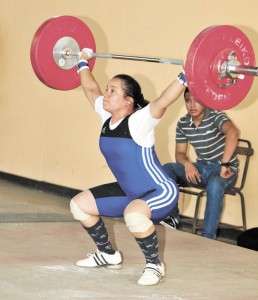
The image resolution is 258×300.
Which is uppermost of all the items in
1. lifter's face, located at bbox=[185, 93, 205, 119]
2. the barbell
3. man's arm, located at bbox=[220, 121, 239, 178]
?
the barbell

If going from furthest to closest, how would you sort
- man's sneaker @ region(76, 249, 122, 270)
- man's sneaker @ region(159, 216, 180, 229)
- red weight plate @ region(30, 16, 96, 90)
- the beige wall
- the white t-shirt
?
the beige wall < man's sneaker @ region(159, 216, 180, 229) < red weight plate @ region(30, 16, 96, 90) < man's sneaker @ region(76, 249, 122, 270) < the white t-shirt

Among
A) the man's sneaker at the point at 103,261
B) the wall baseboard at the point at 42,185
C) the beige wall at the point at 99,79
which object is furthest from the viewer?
the wall baseboard at the point at 42,185

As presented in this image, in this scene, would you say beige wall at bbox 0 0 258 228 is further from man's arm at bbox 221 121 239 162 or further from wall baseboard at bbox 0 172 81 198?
man's arm at bbox 221 121 239 162

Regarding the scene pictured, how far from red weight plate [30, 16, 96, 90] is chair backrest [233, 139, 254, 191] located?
1.55m

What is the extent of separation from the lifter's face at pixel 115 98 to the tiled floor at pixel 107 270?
902 millimetres

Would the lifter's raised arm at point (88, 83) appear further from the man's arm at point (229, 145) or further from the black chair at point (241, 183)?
the black chair at point (241, 183)

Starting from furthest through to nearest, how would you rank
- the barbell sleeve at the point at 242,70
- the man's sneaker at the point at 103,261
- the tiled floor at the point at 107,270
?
the man's sneaker at the point at 103,261 < the tiled floor at the point at 107,270 < the barbell sleeve at the point at 242,70

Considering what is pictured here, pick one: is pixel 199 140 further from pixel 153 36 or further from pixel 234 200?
pixel 153 36

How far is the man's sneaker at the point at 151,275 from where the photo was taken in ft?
13.3

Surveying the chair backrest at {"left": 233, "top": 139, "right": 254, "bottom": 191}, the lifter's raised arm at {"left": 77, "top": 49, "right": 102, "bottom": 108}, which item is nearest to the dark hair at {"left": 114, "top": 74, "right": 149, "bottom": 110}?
the lifter's raised arm at {"left": 77, "top": 49, "right": 102, "bottom": 108}

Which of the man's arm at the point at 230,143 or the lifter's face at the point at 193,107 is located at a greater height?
the lifter's face at the point at 193,107

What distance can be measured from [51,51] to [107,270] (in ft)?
4.59

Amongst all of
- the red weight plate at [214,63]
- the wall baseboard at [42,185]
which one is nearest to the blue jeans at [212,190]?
the red weight plate at [214,63]

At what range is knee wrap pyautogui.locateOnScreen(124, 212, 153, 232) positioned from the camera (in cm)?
396
